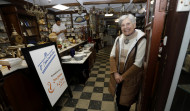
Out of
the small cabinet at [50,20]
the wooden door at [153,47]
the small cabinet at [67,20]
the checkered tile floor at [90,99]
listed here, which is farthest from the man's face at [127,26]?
the small cabinet at [67,20]

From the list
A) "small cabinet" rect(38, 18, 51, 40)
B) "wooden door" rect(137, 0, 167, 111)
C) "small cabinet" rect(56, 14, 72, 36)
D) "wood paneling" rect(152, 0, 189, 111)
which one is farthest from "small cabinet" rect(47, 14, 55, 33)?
"wood paneling" rect(152, 0, 189, 111)

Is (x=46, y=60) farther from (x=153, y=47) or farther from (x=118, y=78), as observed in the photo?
(x=153, y=47)

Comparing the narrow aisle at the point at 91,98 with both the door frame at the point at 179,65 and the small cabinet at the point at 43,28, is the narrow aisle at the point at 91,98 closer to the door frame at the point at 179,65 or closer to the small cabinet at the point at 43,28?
the door frame at the point at 179,65

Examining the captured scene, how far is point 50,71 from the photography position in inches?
56.2

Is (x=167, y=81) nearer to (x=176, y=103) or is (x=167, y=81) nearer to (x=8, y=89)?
(x=176, y=103)

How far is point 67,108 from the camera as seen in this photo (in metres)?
1.73

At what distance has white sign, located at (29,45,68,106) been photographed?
4.06 feet

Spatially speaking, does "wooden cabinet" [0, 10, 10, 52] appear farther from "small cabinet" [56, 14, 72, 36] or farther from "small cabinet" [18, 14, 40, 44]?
"small cabinet" [56, 14, 72, 36]

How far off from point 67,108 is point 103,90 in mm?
910

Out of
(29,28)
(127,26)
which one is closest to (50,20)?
(29,28)

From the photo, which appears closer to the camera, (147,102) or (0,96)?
(0,96)

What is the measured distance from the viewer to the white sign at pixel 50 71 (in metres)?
1.24

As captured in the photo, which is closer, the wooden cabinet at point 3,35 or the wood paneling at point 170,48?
the wood paneling at point 170,48

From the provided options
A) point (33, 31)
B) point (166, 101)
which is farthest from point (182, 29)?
point (33, 31)
